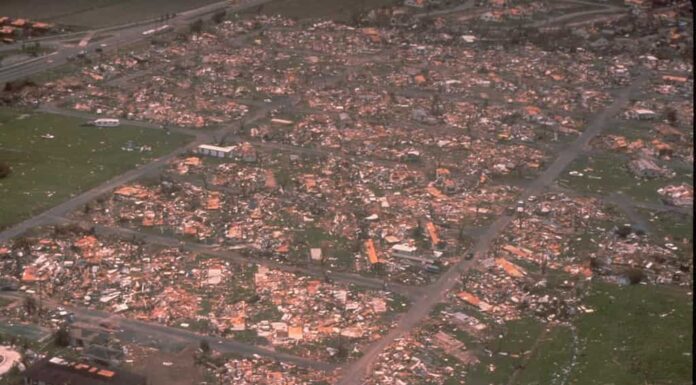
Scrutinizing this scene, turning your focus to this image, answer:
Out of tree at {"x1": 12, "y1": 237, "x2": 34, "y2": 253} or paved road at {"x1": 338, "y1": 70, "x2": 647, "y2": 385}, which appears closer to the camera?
paved road at {"x1": 338, "y1": 70, "x2": 647, "y2": 385}

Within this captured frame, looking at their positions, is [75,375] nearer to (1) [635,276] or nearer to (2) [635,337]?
(2) [635,337]

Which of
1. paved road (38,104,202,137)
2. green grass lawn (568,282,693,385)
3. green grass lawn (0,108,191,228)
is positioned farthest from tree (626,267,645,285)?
paved road (38,104,202,137)

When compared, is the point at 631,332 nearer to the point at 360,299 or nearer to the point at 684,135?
the point at 360,299

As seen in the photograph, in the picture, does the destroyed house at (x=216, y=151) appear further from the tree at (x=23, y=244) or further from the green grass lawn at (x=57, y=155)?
Result: the tree at (x=23, y=244)

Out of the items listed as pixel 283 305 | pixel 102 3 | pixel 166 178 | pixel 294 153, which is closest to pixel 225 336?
pixel 283 305

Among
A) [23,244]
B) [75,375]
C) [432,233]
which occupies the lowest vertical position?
[432,233]

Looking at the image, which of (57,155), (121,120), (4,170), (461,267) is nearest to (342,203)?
(461,267)

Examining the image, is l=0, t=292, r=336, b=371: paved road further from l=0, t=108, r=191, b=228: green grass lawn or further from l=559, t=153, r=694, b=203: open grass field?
l=559, t=153, r=694, b=203: open grass field
